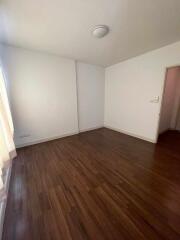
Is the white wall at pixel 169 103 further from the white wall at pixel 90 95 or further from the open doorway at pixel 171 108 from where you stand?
the white wall at pixel 90 95

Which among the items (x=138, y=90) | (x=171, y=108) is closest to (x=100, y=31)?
(x=138, y=90)

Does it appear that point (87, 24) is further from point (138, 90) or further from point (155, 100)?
point (155, 100)

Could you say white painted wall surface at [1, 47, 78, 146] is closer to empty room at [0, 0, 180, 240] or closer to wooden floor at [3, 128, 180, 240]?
empty room at [0, 0, 180, 240]

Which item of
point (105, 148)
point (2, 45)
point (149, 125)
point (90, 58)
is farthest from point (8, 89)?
point (149, 125)

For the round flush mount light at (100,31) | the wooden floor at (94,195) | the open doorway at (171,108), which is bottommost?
the wooden floor at (94,195)

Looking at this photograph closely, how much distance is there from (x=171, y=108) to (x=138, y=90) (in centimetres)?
167

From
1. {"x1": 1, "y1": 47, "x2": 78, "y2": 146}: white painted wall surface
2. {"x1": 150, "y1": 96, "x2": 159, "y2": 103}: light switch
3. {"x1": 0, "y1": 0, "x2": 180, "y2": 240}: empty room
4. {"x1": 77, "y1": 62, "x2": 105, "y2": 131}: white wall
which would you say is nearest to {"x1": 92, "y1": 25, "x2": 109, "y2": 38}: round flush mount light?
{"x1": 0, "y1": 0, "x2": 180, "y2": 240}: empty room

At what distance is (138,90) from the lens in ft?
10.6

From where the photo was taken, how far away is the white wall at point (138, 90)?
2.68 meters

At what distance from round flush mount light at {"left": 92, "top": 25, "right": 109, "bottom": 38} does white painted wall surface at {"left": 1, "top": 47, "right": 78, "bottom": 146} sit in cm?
144

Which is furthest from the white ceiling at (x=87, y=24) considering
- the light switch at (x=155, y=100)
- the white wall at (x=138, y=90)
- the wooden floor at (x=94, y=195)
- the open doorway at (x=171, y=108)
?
the wooden floor at (x=94, y=195)

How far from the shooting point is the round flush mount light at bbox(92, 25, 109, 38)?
1.92 metres

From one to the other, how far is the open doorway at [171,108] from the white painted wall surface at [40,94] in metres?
2.92

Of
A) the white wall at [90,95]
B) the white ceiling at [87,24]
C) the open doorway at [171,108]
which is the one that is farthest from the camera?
the white wall at [90,95]
